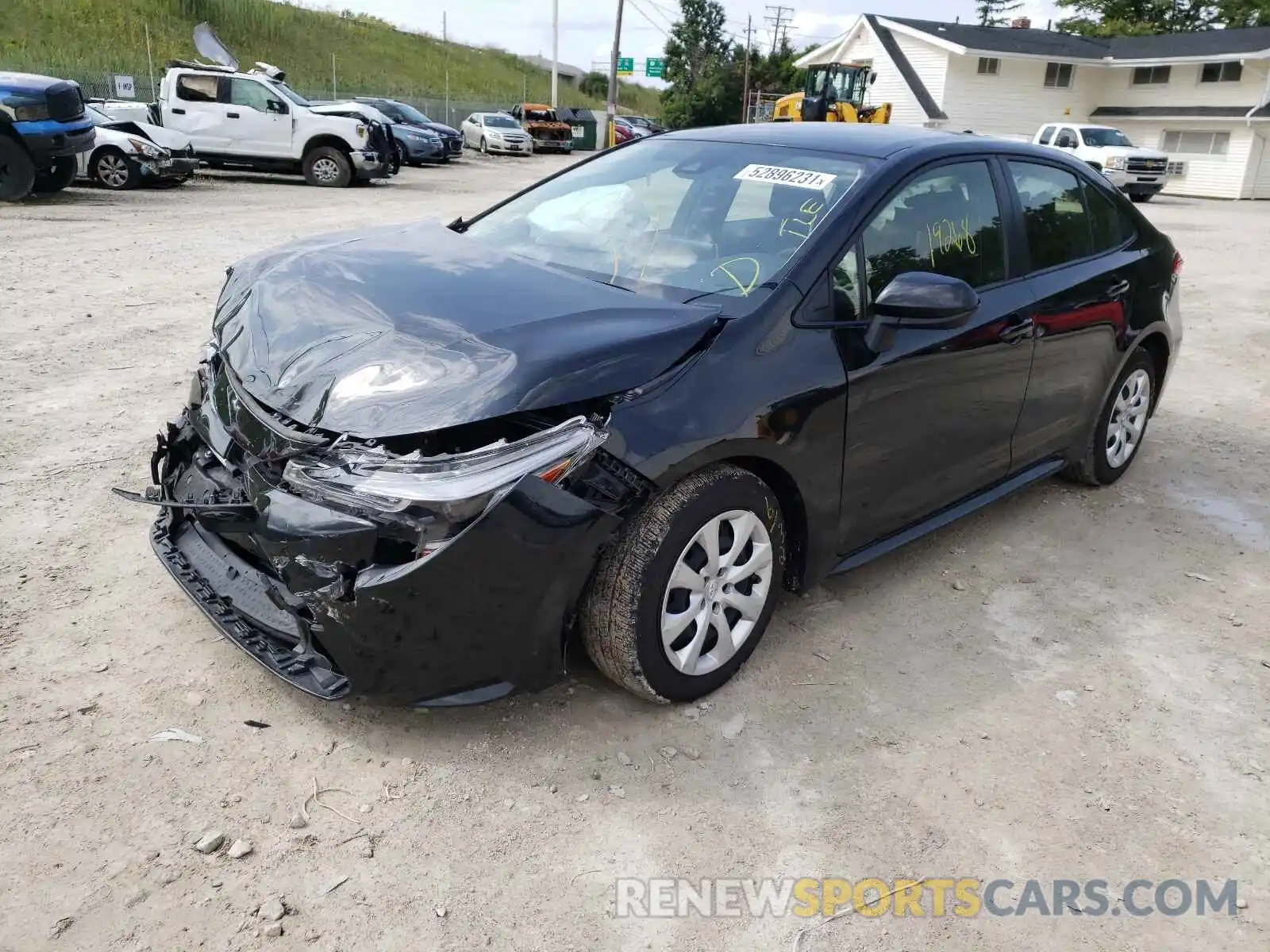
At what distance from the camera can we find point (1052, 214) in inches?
162

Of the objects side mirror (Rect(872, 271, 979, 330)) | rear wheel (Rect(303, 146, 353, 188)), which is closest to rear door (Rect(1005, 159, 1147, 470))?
side mirror (Rect(872, 271, 979, 330))

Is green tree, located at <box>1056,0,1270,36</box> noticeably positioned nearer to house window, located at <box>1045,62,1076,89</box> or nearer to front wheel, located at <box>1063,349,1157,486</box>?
house window, located at <box>1045,62,1076,89</box>

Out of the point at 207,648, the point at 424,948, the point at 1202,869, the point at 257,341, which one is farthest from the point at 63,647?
the point at 1202,869

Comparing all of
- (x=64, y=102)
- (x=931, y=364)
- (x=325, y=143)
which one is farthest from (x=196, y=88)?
(x=931, y=364)

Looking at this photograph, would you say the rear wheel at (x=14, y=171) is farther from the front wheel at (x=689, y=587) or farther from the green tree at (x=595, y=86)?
the green tree at (x=595, y=86)

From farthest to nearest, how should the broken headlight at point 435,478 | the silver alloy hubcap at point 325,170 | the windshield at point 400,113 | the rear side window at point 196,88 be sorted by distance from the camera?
the windshield at point 400,113
the silver alloy hubcap at point 325,170
the rear side window at point 196,88
the broken headlight at point 435,478

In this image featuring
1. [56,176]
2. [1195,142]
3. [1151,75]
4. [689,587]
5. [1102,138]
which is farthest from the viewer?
[1151,75]

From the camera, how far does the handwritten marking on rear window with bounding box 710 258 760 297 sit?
3018 mm

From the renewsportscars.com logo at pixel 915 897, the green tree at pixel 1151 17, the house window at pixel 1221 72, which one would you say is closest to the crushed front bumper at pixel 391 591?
the renewsportscars.com logo at pixel 915 897

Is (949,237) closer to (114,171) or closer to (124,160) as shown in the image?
(124,160)

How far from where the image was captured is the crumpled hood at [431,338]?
2.50m

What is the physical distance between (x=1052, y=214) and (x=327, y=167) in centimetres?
1680

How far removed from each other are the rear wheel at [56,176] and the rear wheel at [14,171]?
0.19 meters

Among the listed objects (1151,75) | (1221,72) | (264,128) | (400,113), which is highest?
(1151,75)
